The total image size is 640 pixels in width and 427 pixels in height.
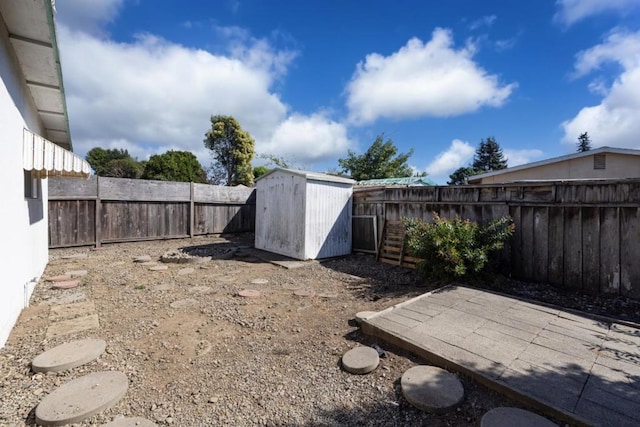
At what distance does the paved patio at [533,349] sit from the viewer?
1.90 meters

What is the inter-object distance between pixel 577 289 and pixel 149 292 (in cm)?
647

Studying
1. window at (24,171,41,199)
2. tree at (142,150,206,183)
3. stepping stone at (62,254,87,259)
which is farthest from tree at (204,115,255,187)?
window at (24,171,41,199)

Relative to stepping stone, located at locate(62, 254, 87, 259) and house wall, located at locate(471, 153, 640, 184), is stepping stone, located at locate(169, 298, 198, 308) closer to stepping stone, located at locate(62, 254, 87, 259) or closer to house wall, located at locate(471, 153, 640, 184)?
stepping stone, located at locate(62, 254, 87, 259)

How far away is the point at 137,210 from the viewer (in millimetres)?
8453

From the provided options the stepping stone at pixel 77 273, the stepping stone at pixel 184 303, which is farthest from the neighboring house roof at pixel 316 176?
the stepping stone at pixel 77 273

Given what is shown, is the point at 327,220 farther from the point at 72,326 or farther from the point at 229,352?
the point at 72,326

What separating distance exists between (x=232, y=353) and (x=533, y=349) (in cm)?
274

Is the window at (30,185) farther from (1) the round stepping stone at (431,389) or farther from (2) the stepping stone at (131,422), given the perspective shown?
(1) the round stepping stone at (431,389)

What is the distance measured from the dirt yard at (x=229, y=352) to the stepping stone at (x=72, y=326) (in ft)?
0.19

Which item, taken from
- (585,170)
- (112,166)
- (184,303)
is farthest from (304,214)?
(112,166)

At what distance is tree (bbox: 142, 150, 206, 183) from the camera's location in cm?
1850

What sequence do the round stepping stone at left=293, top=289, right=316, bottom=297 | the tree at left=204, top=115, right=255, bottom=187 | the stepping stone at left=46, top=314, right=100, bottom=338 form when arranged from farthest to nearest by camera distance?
the tree at left=204, top=115, right=255, bottom=187 < the round stepping stone at left=293, top=289, right=316, bottom=297 < the stepping stone at left=46, top=314, right=100, bottom=338

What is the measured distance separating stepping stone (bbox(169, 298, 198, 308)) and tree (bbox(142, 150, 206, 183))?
1627cm

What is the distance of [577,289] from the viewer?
4301mm
